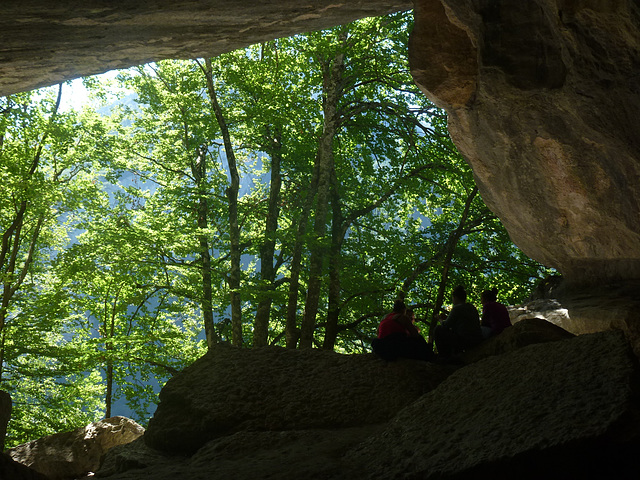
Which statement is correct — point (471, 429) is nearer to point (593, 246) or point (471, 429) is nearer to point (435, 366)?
point (435, 366)

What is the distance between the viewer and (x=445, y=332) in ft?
26.9

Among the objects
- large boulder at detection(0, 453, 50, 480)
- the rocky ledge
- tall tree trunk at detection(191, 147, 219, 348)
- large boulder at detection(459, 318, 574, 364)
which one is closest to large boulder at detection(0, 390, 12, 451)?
the rocky ledge

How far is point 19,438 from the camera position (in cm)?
1658

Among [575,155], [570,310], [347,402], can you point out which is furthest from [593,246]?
[347,402]

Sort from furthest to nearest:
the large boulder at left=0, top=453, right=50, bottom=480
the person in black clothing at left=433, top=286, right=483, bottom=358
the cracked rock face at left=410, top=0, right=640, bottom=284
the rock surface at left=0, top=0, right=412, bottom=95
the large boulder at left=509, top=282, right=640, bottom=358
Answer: the person in black clothing at left=433, top=286, right=483, bottom=358, the large boulder at left=509, top=282, right=640, bottom=358, the rock surface at left=0, top=0, right=412, bottom=95, the cracked rock face at left=410, top=0, right=640, bottom=284, the large boulder at left=0, top=453, right=50, bottom=480

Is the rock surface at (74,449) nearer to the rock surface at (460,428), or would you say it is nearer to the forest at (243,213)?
the forest at (243,213)

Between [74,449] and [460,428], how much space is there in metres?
9.92

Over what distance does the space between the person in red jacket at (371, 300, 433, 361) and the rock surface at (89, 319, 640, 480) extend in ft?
0.69

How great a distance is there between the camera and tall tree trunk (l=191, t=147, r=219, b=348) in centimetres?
1684

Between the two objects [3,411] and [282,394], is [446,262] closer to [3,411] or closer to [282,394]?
[282,394]

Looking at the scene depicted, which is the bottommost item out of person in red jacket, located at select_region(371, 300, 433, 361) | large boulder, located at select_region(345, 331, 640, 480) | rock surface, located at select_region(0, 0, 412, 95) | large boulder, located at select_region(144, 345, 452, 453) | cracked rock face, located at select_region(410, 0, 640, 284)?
large boulder, located at select_region(345, 331, 640, 480)

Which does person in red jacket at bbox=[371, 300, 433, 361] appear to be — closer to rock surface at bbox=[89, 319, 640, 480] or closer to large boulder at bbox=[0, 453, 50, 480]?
rock surface at bbox=[89, 319, 640, 480]

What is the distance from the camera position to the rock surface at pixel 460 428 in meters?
3.71

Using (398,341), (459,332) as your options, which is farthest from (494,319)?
(398,341)
